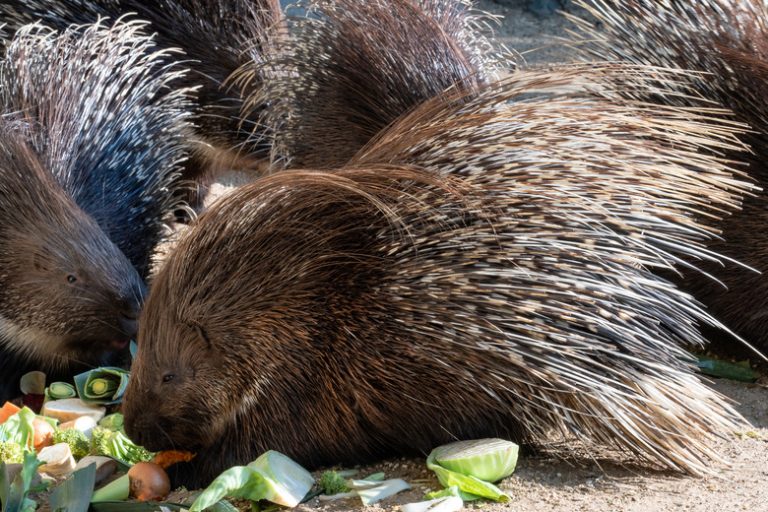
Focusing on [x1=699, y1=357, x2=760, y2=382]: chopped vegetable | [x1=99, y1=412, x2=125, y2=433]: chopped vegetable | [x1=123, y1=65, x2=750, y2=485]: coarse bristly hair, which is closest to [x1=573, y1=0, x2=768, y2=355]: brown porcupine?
[x1=699, y1=357, x2=760, y2=382]: chopped vegetable

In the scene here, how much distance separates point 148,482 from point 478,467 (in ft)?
2.57

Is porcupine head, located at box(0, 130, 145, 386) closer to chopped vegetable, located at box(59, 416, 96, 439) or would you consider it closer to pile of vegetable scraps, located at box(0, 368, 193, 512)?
pile of vegetable scraps, located at box(0, 368, 193, 512)

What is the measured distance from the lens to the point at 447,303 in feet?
7.47

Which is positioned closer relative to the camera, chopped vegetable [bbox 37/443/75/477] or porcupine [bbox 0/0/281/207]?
chopped vegetable [bbox 37/443/75/477]

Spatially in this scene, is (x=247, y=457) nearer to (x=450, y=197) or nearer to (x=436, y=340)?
(x=436, y=340)

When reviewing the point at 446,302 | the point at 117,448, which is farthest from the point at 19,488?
the point at 446,302

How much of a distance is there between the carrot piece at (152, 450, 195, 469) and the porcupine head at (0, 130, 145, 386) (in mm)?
655

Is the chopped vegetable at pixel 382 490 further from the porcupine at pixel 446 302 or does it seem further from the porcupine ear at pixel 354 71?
the porcupine ear at pixel 354 71

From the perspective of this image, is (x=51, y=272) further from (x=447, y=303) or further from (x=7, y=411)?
(x=447, y=303)

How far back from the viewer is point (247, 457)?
248 cm

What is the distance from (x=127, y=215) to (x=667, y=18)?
187cm

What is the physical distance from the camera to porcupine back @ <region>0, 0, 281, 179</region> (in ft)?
14.4

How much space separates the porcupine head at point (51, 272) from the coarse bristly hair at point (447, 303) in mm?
697

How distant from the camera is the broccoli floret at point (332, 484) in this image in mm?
2293
